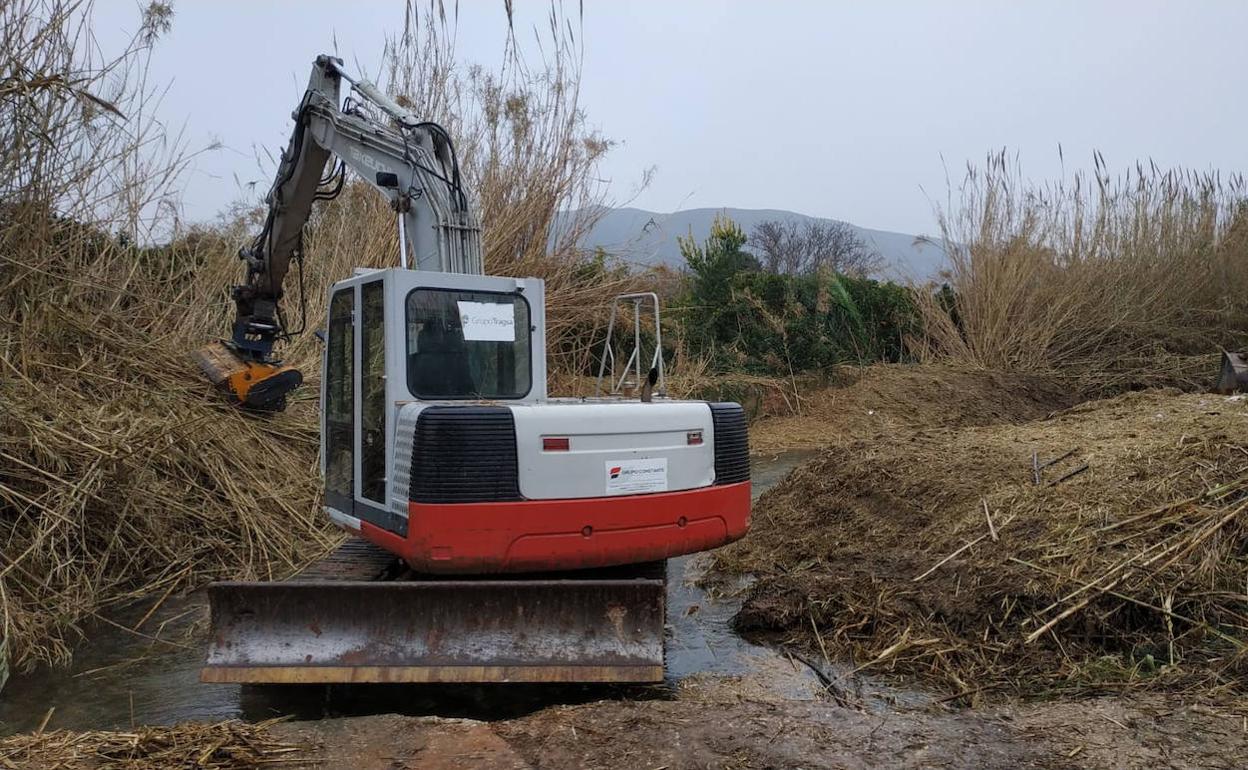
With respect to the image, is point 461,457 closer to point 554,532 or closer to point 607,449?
point 554,532

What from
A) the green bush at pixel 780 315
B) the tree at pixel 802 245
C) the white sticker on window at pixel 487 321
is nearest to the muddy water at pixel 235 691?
the white sticker on window at pixel 487 321

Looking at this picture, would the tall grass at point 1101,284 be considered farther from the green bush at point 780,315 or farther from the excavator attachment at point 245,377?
the excavator attachment at point 245,377

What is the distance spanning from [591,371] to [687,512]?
6444mm

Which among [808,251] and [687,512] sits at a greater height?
[808,251]

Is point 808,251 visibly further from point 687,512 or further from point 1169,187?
point 687,512

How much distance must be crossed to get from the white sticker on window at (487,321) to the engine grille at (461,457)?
2.18 ft

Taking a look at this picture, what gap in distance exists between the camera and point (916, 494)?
7.05 metres

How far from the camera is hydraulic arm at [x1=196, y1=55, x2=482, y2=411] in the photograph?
212 inches

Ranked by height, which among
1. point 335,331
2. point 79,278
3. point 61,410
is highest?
point 79,278

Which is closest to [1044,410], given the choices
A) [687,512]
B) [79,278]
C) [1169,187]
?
[1169,187]

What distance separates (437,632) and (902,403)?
36.9 feet

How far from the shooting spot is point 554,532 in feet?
14.7

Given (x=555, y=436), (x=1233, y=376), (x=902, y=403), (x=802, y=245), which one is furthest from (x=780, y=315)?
(x=802, y=245)

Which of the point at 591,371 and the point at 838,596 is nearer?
the point at 838,596
